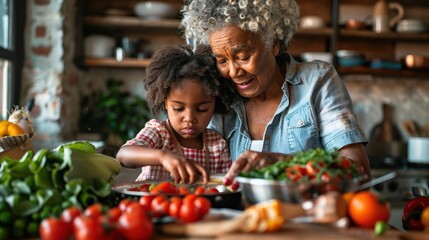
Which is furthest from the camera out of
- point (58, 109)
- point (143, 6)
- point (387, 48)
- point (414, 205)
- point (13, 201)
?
point (387, 48)

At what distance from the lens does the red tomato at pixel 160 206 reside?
1.17 metres

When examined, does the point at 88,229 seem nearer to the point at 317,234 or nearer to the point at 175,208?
the point at 175,208

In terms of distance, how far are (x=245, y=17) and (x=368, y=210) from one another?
38.2 inches

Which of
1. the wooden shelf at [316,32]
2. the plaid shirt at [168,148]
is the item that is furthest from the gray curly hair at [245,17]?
the wooden shelf at [316,32]

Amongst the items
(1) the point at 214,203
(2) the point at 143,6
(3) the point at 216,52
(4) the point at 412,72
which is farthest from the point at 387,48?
(1) the point at 214,203

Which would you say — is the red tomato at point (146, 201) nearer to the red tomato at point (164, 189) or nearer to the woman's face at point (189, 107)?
the red tomato at point (164, 189)

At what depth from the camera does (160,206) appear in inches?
46.6

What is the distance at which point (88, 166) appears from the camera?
138 centimetres

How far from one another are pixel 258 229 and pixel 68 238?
37 centimetres

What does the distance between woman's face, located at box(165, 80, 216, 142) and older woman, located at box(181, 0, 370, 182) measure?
0.12 meters

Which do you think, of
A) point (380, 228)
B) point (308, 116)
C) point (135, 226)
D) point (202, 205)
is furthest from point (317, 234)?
point (308, 116)

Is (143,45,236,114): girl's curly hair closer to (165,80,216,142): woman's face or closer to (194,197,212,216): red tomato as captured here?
(165,80,216,142): woman's face

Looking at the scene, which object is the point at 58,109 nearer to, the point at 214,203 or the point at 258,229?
the point at 214,203

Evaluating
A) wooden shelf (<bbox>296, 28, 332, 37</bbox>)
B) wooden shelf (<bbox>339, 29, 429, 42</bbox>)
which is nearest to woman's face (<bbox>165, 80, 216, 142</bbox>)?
wooden shelf (<bbox>296, 28, 332, 37</bbox>)
